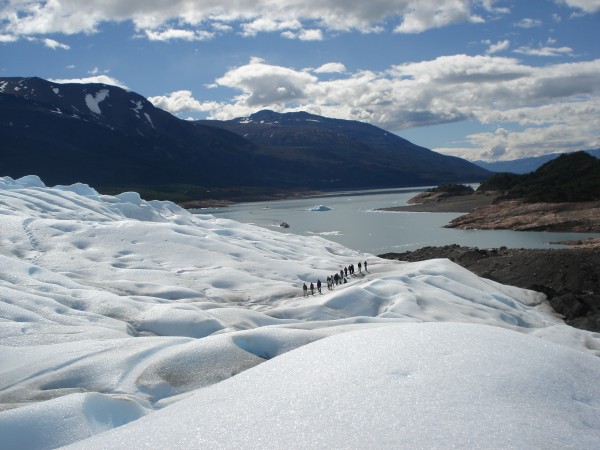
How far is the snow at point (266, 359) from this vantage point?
6.30m

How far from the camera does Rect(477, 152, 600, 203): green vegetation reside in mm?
68375

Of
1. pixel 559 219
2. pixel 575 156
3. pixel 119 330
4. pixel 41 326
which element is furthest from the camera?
pixel 575 156

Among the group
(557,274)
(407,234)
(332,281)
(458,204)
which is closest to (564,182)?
(458,204)

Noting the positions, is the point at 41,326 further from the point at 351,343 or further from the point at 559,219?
the point at 559,219

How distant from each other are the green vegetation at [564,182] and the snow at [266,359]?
49260 millimetres

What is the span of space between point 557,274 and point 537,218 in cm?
3471

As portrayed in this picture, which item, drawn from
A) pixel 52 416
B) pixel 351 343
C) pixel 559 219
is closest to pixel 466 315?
pixel 351 343

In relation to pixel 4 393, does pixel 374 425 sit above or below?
above

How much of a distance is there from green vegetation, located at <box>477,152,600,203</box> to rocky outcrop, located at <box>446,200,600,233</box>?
2575 mm

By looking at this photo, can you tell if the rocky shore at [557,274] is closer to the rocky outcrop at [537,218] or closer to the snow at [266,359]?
the snow at [266,359]

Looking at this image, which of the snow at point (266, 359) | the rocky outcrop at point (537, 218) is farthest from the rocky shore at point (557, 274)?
the rocky outcrop at point (537, 218)

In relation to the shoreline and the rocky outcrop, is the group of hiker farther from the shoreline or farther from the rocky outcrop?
the shoreline

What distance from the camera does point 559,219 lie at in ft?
196

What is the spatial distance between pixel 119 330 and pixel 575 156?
86900 mm
